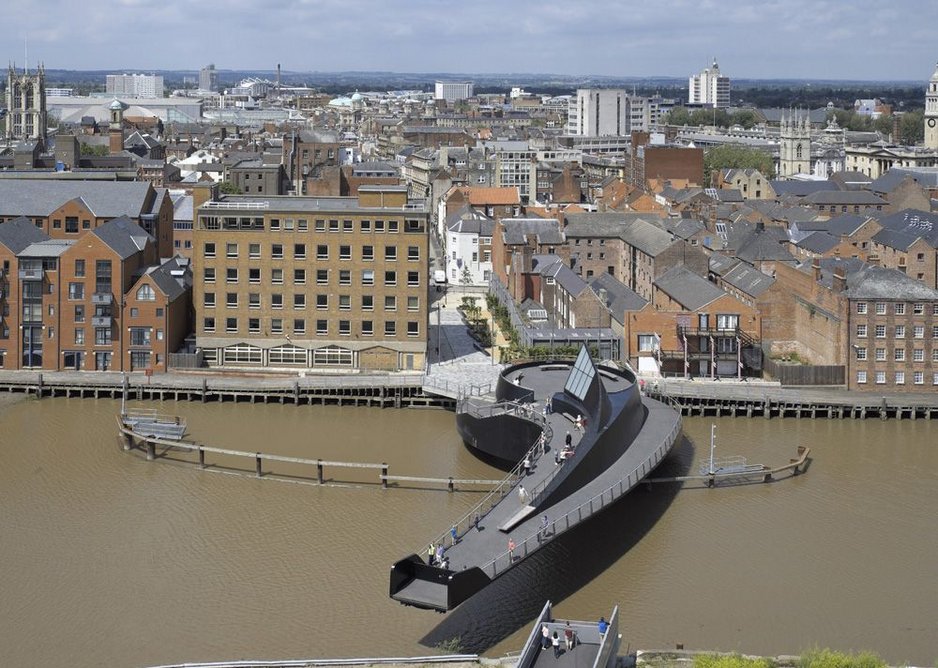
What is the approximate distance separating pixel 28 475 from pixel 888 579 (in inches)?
1141

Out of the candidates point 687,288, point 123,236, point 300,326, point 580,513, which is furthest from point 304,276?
point 580,513

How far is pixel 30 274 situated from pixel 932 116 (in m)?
136

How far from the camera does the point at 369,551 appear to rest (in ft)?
131

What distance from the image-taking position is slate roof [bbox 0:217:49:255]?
203ft

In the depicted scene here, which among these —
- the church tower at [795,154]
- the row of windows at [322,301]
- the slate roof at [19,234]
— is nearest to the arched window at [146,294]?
the row of windows at [322,301]

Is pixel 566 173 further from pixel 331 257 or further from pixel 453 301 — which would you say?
pixel 331 257

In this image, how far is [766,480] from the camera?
47969 mm

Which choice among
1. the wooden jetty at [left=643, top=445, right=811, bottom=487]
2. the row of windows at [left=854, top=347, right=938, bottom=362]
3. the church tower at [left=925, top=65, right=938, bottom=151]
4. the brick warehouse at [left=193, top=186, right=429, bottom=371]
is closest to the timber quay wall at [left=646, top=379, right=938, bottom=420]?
the row of windows at [left=854, top=347, right=938, bottom=362]

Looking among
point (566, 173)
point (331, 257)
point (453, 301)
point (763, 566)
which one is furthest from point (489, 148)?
point (763, 566)

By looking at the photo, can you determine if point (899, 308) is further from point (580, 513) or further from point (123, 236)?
point (123, 236)

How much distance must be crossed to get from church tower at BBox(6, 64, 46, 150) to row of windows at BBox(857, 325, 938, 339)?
133 metres

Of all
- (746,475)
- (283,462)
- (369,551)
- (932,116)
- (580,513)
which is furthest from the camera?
(932,116)

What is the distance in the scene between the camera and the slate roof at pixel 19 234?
203 feet

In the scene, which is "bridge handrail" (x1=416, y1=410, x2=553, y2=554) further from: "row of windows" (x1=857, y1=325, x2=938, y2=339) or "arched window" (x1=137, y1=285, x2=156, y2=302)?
"arched window" (x1=137, y1=285, x2=156, y2=302)
